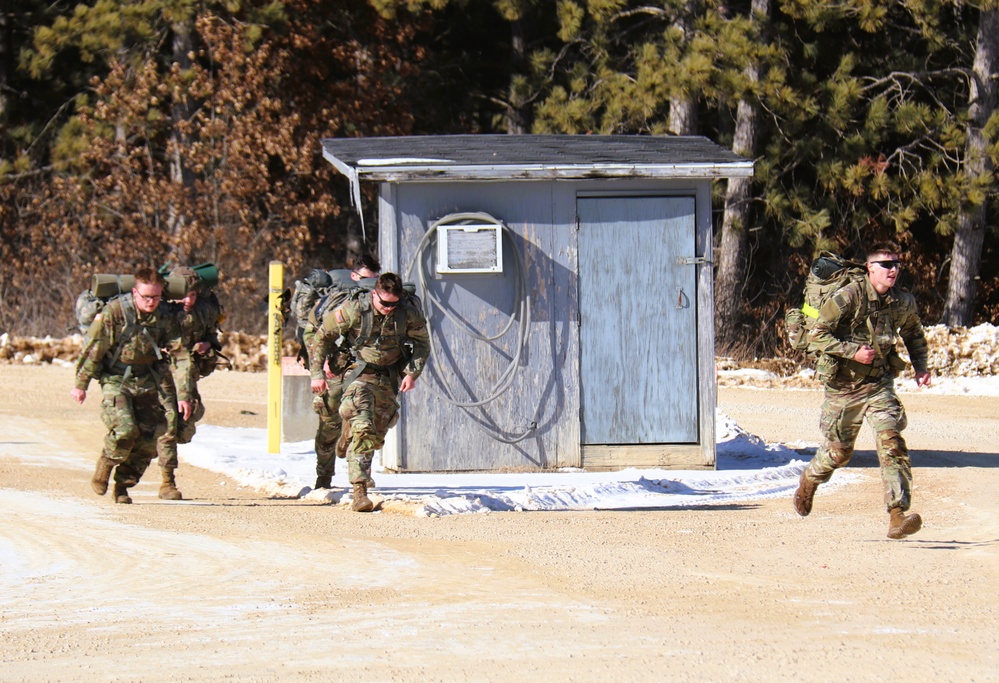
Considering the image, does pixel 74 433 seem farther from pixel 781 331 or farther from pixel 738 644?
pixel 781 331

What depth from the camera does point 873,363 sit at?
27.6ft

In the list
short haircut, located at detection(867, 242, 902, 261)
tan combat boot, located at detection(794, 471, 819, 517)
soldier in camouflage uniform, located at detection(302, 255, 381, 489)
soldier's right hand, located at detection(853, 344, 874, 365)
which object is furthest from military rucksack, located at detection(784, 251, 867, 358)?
soldier in camouflage uniform, located at detection(302, 255, 381, 489)

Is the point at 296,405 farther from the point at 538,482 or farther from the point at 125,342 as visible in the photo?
the point at 125,342

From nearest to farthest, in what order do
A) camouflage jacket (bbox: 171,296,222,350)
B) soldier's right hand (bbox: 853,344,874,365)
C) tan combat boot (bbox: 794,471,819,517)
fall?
soldier's right hand (bbox: 853,344,874,365)
tan combat boot (bbox: 794,471,819,517)
camouflage jacket (bbox: 171,296,222,350)

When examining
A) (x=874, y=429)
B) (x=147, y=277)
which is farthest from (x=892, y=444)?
(x=147, y=277)

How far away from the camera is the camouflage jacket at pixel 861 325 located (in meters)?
8.33

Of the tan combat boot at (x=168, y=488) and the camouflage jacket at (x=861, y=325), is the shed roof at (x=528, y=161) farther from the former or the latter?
the camouflage jacket at (x=861, y=325)

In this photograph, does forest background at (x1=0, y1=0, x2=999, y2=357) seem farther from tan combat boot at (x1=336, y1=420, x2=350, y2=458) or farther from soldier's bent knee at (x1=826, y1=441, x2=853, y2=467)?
soldier's bent knee at (x1=826, y1=441, x2=853, y2=467)

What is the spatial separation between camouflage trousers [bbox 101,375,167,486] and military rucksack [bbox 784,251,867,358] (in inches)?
165

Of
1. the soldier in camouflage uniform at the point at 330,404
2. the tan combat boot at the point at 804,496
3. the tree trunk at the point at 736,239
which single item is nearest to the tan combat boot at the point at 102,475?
the soldier in camouflage uniform at the point at 330,404

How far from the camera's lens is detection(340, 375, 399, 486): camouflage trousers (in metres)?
9.82

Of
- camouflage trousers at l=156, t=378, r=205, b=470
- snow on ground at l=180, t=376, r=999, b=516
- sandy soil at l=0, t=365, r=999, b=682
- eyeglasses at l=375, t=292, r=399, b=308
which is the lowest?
sandy soil at l=0, t=365, r=999, b=682

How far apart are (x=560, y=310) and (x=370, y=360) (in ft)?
7.90

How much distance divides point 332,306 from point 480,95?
16.7 metres
